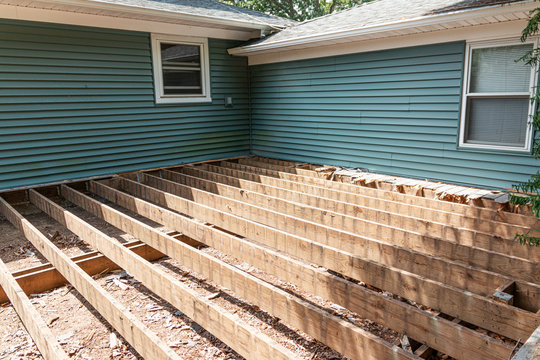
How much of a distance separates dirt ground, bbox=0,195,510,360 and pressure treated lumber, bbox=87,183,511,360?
A: 0.84 feet

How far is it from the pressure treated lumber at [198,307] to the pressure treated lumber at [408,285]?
A: 39.5 inches

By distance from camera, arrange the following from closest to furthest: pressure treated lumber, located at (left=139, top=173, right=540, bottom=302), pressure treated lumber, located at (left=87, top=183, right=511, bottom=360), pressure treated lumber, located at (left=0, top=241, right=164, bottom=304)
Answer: pressure treated lumber, located at (left=87, top=183, right=511, bottom=360) < pressure treated lumber, located at (left=139, top=173, right=540, bottom=302) < pressure treated lumber, located at (left=0, top=241, right=164, bottom=304)

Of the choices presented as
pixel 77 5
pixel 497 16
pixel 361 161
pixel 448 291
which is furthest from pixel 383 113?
pixel 77 5

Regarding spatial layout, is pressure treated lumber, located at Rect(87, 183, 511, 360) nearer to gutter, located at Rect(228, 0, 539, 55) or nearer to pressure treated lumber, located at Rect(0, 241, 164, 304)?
pressure treated lumber, located at Rect(0, 241, 164, 304)

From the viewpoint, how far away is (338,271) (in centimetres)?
347

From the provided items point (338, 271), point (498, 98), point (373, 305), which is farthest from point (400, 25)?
point (373, 305)

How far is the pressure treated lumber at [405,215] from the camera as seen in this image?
12.3ft

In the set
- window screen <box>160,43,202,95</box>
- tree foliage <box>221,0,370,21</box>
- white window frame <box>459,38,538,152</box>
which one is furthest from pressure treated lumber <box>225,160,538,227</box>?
tree foliage <box>221,0,370,21</box>

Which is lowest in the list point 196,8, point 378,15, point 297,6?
point 378,15

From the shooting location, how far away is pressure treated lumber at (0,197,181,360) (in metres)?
2.40

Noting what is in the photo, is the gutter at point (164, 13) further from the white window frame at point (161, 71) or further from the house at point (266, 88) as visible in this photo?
the white window frame at point (161, 71)

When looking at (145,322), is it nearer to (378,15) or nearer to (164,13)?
(164,13)

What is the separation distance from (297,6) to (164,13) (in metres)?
18.8

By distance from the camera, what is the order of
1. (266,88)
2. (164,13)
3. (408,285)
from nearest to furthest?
1. (408,285)
2. (164,13)
3. (266,88)
